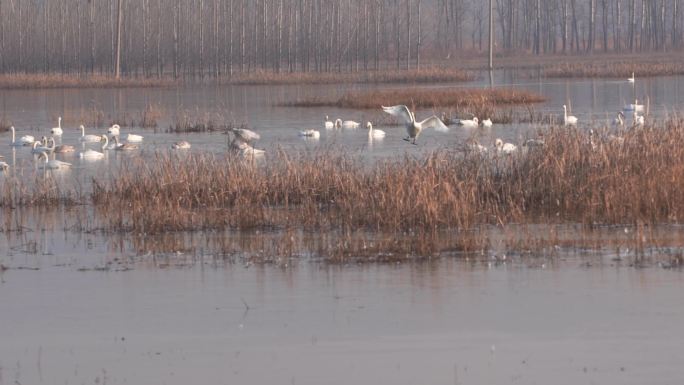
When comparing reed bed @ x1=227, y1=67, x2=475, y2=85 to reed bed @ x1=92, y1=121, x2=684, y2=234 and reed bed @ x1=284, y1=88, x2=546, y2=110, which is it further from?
reed bed @ x1=92, y1=121, x2=684, y2=234

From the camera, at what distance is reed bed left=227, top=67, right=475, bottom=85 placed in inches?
1983

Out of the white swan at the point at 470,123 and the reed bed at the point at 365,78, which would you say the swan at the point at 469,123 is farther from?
the reed bed at the point at 365,78

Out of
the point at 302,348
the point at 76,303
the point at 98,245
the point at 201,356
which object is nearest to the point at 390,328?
the point at 302,348

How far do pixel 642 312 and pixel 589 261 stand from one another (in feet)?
6.02

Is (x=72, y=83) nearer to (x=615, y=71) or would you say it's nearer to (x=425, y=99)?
(x=615, y=71)

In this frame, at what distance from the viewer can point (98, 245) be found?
11.5m

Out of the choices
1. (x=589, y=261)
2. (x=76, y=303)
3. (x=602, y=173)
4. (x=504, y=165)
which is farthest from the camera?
(x=504, y=165)

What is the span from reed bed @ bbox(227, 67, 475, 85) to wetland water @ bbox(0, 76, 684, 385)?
127ft

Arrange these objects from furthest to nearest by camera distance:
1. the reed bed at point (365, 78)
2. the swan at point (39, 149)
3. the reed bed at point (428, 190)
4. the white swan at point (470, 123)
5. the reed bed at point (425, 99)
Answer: the reed bed at point (365, 78)
the reed bed at point (425, 99)
the white swan at point (470, 123)
the swan at point (39, 149)
the reed bed at point (428, 190)

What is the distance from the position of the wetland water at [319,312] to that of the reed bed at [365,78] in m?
38.6

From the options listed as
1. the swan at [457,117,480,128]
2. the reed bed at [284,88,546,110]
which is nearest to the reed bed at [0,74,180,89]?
the reed bed at [284,88,546,110]

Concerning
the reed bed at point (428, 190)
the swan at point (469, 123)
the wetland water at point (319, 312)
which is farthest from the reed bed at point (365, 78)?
the wetland water at point (319, 312)

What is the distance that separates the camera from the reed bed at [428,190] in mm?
11656

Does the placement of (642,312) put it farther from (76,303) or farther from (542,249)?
(76,303)
